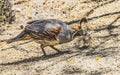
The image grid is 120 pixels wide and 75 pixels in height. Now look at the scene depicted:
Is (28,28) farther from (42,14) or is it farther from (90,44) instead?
(42,14)

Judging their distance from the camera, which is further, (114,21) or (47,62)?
(114,21)

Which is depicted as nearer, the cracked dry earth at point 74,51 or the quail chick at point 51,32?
the cracked dry earth at point 74,51

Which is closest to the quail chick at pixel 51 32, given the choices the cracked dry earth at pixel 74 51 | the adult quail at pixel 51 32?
the adult quail at pixel 51 32

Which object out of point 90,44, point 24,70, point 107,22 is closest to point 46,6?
point 107,22

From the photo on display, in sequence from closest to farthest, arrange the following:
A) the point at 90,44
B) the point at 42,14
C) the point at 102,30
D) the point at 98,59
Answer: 1. the point at 98,59
2. the point at 90,44
3. the point at 102,30
4. the point at 42,14

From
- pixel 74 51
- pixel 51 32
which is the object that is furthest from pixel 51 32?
pixel 74 51

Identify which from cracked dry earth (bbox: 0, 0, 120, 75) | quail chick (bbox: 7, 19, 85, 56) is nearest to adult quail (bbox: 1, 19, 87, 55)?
quail chick (bbox: 7, 19, 85, 56)

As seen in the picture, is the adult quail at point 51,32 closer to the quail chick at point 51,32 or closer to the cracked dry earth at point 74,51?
the quail chick at point 51,32

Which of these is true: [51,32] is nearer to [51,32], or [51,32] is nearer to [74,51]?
[51,32]

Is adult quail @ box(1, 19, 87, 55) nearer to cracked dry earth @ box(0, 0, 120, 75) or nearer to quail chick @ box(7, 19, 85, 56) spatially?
quail chick @ box(7, 19, 85, 56)
